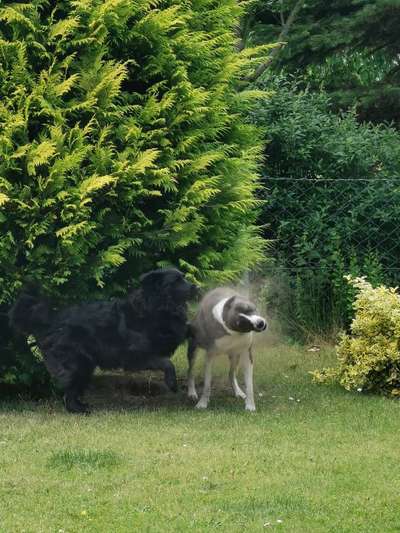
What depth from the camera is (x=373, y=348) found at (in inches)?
346

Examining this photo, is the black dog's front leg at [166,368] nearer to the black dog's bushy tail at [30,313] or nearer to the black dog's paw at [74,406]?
the black dog's paw at [74,406]

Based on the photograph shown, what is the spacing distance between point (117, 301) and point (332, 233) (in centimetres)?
395

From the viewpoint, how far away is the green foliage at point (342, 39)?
15.9 m

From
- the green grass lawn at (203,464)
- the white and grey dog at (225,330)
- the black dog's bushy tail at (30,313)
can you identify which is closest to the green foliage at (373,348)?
the green grass lawn at (203,464)

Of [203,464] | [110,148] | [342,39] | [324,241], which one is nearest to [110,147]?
[110,148]

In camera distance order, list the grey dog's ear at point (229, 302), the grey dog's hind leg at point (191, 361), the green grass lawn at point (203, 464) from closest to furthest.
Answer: the green grass lawn at point (203, 464)
the grey dog's ear at point (229, 302)
the grey dog's hind leg at point (191, 361)

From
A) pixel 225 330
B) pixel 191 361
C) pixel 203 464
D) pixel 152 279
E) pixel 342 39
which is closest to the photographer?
pixel 203 464

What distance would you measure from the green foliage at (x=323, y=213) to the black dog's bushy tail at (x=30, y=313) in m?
3.91

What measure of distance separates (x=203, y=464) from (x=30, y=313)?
238 centimetres

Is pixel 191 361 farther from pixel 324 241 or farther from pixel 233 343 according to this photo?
pixel 324 241

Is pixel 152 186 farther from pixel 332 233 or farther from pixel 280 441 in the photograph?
pixel 332 233

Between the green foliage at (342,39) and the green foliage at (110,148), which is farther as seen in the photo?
the green foliage at (342,39)

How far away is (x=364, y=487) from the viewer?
588 centimetres

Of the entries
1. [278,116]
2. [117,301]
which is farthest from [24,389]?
[278,116]
